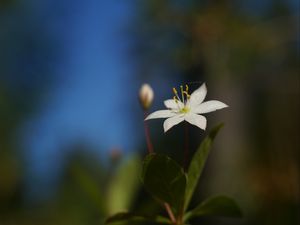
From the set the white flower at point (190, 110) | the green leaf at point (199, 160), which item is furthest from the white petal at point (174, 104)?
the green leaf at point (199, 160)

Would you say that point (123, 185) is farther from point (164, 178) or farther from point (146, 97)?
point (164, 178)

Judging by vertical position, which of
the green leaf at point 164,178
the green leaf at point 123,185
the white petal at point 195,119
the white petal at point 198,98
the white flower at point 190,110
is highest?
the white petal at point 198,98

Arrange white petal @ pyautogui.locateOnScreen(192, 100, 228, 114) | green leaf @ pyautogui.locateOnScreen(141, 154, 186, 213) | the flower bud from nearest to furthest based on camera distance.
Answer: green leaf @ pyautogui.locateOnScreen(141, 154, 186, 213)
white petal @ pyautogui.locateOnScreen(192, 100, 228, 114)
the flower bud

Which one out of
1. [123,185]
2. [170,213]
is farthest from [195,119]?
[123,185]

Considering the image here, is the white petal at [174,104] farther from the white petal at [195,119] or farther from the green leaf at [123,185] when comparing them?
the green leaf at [123,185]

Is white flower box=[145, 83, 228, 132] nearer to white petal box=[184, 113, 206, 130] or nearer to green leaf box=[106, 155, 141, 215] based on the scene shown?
white petal box=[184, 113, 206, 130]

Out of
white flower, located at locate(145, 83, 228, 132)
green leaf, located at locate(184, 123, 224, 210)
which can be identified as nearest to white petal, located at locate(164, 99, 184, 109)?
white flower, located at locate(145, 83, 228, 132)

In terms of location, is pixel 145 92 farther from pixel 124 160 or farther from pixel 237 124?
pixel 237 124
